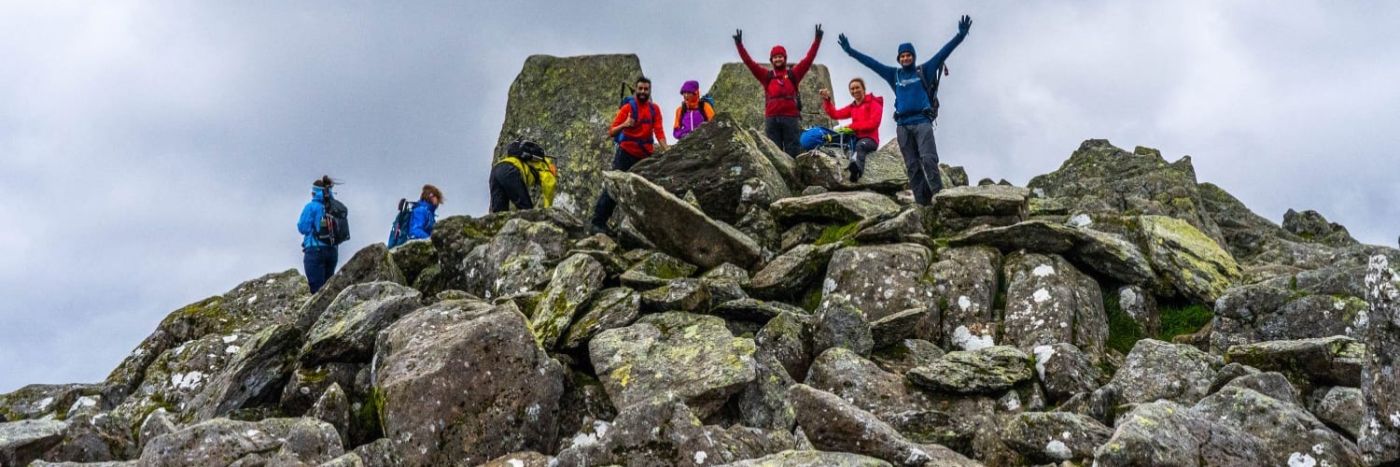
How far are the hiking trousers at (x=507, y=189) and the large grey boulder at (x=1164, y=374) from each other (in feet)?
54.2

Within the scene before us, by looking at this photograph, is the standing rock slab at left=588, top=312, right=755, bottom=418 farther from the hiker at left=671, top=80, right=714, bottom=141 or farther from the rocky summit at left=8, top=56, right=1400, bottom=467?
the hiker at left=671, top=80, right=714, bottom=141

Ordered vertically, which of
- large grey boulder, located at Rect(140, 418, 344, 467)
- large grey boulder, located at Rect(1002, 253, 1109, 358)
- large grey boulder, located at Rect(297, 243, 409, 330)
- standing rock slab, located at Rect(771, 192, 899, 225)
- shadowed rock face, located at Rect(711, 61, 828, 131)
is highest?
shadowed rock face, located at Rect(711, 61, 828, 131)

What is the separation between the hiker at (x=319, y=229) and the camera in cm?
2634

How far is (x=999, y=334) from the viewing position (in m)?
19.4

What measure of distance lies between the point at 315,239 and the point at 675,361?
1272 centimetres

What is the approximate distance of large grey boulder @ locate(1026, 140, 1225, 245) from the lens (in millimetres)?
28847

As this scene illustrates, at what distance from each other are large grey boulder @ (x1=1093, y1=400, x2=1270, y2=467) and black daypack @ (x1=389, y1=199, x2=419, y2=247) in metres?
21.6

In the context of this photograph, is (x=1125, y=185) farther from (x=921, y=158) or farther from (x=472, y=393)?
(x=472, y=393)

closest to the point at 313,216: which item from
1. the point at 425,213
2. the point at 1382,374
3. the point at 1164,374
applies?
the point at 425,213

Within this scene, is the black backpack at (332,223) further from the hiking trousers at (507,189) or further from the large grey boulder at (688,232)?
the large grey boulder at (688,232)

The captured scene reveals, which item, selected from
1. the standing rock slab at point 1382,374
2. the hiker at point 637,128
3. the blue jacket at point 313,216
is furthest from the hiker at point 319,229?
the standing rock slab at point 1382,374

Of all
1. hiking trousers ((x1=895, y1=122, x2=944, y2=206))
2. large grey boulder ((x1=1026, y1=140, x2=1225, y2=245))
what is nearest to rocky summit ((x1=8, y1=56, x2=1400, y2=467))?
hiking trousers ((x1=895, y1=122, x2=944, y2=206))

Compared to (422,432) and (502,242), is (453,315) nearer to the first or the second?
(422,432)

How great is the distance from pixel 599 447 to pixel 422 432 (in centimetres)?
362
